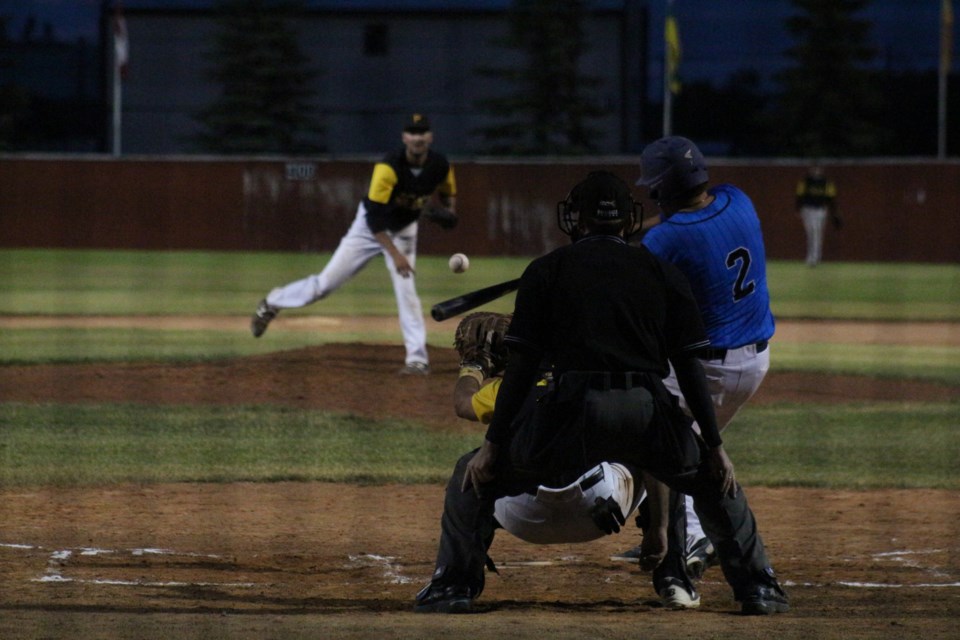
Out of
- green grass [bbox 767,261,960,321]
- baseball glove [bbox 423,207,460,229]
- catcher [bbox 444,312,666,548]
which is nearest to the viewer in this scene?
catcher [bbox 444,312,666,548]

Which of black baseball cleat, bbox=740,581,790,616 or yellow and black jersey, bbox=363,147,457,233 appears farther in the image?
yellow and black jersey, bbox=363,147,457,233

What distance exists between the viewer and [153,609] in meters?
5.12

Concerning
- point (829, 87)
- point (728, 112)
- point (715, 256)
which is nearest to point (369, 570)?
point (715, 256)

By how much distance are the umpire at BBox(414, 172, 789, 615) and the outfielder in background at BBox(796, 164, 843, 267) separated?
25217mm

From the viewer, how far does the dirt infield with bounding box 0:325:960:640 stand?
4.78m

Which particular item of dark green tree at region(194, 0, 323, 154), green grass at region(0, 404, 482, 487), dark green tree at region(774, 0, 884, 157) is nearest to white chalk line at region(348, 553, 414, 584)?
green grass at region(0, 404, 482, 487)

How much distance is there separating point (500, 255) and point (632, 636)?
90.5ft

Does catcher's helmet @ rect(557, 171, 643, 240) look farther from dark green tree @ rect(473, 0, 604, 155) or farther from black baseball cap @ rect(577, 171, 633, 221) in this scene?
dark green tree @ rect(473, 0, 604, 155)

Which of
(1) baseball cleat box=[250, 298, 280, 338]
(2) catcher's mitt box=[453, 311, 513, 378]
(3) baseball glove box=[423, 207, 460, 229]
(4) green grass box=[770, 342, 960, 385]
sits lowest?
(4) green grass box=[770, 342, 960, 385]

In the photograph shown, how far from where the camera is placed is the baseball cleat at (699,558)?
19.0 ft

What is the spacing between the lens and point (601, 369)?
4707 mm

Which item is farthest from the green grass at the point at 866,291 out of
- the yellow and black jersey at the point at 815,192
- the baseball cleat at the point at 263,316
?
the baseball cleat at the point at 263,316

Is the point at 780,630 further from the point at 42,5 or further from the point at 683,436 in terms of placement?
the point at 42,5

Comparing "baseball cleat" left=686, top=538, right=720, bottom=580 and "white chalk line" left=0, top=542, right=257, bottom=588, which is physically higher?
"baseball cleat" left=686, top=538, right=720, bottom=580
